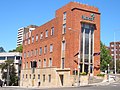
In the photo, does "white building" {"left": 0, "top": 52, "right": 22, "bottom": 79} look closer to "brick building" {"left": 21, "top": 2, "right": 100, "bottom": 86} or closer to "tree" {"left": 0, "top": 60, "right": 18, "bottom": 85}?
"tree" {"left": 0, "top": 60, "right": 18, "bottom": 85}

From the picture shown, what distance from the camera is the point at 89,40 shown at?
58125 millimetres

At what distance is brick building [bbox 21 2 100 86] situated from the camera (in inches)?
2186

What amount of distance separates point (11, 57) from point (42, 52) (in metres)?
44.8

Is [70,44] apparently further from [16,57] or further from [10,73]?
[16,57]

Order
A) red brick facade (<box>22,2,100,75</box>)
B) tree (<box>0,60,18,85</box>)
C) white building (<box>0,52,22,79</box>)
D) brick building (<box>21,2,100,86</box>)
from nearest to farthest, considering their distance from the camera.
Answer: brick building (<box>21,2,100,86</box>) < red brick facade (<box>22,2,100,75</box>) < tree (<box>0,60,18,85</box>) < white building (<box>0,52,22,79</box>)

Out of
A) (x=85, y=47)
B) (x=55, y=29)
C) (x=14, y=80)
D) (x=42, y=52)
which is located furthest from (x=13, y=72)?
(x=85, y=47)

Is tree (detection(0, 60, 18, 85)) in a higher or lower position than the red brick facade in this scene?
lower

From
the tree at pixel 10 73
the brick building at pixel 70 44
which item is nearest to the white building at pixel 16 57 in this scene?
the tree at pixel 10 73

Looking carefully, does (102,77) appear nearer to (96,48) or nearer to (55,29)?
(96,48)

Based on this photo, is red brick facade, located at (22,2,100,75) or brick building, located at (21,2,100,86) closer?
brick building, located at (21,2,100,86)

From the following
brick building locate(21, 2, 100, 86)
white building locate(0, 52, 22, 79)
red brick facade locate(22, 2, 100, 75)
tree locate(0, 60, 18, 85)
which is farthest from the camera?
white building locate(0, 52, 22, 79)

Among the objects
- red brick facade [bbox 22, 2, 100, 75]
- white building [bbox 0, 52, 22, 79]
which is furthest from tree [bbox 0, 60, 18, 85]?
red brick facade [bbox 22, 2, 100, 75]

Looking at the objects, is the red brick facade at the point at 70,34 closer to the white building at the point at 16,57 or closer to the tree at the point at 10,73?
the tree at the point at 10,73

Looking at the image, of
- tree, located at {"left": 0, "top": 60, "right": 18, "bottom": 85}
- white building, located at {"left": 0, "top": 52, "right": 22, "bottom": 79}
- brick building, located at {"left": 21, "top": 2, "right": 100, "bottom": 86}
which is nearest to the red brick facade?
brick building, located at {"left": 21, "top": 2, "right": 100, "bottom": 86}
